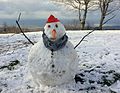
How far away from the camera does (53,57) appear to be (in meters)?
6.72

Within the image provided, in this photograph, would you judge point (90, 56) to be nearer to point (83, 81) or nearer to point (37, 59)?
point (83, 81)

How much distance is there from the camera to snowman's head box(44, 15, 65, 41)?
659 centimetres

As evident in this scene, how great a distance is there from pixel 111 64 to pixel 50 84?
2279mm

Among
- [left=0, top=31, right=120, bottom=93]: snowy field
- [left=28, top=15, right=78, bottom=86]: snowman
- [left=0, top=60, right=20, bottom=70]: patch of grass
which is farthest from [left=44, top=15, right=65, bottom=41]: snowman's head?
[left=0, top=60, right=20, bottom=70]: patch of grass

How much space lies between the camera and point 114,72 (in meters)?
7.95

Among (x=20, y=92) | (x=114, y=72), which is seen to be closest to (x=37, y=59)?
(x=20, y=92)

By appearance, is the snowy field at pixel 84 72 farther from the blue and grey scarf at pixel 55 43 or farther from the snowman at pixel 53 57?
the blue and grey scarf at pixel 55 43

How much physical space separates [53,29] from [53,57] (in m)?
0.61

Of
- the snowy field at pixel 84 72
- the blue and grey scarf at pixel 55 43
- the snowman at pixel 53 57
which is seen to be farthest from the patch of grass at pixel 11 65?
the blue and grey scarf at pixel 55 43

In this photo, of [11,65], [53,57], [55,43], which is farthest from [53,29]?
[11,65]

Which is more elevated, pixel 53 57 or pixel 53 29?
pixel 53 29

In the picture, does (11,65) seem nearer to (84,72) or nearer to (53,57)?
(84,72)

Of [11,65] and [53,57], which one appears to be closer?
[53,57]

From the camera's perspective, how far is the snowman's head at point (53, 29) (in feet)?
21.6
